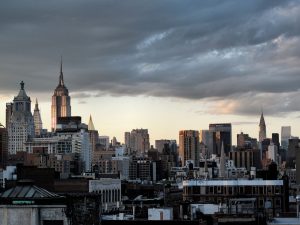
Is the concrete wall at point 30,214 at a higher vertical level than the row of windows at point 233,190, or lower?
higher

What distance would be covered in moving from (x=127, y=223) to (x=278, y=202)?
271 feet

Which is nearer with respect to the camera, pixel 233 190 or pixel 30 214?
pixel 30 214

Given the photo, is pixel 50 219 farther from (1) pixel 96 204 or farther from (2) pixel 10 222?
(1) pixel 96 204

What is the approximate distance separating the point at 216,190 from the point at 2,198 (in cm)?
10333

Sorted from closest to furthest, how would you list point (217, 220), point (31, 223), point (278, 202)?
1. point (31, 223)
2. point (217, 220)
3. point (278, 202)

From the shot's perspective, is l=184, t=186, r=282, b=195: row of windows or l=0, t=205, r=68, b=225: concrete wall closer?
l=0, t=205, r=68, b=225: concrete wall

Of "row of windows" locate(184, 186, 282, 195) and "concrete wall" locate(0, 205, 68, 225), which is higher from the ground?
"concrete wall" locate(0, 205, 68, 225)

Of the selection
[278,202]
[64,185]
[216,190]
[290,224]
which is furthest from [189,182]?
[290,224]

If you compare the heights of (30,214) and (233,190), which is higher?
(30,214)

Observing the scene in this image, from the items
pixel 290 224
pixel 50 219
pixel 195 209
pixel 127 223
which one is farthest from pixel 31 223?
pixel 195 209

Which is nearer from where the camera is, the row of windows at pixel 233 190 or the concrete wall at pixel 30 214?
the concrete wall at pixel 30 214

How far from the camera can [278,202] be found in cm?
14062

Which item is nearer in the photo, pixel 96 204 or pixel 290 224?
pixel 96 204

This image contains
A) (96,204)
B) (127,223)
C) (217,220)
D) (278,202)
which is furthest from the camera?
(278,202)
